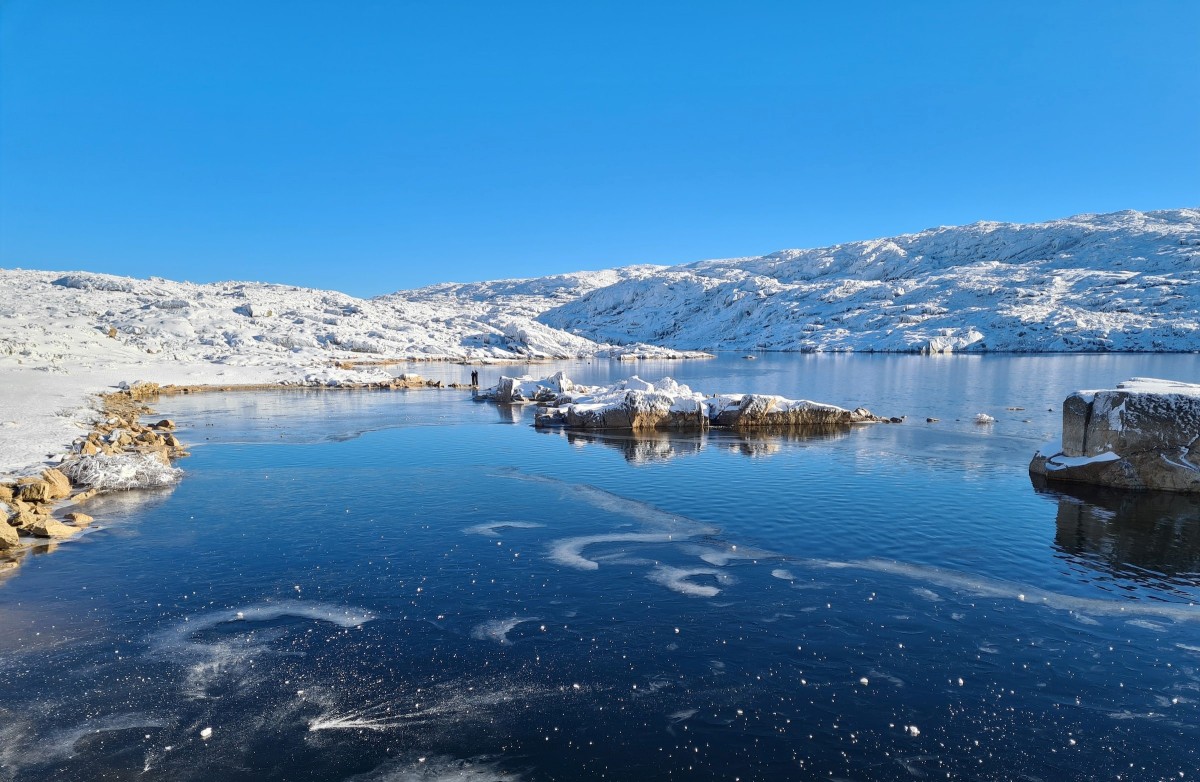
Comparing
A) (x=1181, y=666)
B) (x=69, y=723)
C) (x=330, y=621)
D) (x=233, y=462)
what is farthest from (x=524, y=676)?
(x=233, y=462)

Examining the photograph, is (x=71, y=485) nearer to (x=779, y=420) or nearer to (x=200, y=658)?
(x=200, y=658)

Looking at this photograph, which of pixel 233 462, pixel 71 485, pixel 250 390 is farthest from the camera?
pixel 250 390

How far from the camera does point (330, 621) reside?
14.1 m

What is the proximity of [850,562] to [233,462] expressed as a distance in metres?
28.6

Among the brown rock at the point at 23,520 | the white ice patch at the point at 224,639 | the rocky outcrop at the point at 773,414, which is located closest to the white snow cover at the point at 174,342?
the brown rock at the point at 23,520

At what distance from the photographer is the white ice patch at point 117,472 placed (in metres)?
24.9

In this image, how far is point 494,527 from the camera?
829 inches

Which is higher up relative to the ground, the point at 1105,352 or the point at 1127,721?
the point at 1105,352

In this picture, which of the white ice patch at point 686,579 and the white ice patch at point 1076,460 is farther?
the white ice patch at point 1076,460

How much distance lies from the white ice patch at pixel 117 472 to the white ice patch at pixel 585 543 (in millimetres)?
18352

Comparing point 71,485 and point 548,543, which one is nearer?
point 548,543

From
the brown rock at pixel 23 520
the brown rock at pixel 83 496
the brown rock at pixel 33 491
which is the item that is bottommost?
the brown rock at pixel 83 496

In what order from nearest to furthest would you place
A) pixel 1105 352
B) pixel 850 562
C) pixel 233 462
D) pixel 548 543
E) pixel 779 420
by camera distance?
pixel 850 562, pixel 548 543, pixel 233 462, pixel 779 420, pixel 1105 352

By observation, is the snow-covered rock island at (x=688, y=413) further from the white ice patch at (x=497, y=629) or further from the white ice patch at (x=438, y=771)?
the white ice patch at (x=438, y=771)
